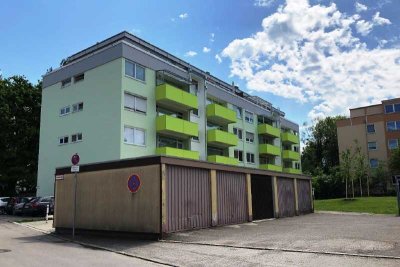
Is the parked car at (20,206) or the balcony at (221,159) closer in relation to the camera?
the parked car at (20,206)

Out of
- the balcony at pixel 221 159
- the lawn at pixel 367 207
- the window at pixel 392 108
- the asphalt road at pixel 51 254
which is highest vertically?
the window at pixel 392 108

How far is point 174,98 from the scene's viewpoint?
1431 inches

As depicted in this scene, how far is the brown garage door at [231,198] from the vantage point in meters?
20.5

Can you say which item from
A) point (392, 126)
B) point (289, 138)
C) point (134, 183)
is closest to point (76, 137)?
point (134, 183)

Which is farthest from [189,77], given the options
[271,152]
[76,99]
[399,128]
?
[399,128]

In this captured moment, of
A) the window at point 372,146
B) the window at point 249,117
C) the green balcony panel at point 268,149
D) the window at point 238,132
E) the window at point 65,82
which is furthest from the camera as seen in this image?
the window at point 372,146

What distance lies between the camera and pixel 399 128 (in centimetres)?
6838

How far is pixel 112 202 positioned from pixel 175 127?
18353mm

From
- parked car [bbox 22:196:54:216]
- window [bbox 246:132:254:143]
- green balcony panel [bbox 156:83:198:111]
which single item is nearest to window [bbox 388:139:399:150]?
window [bbox 246:132:254:143]

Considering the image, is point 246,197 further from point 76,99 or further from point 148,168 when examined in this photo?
point 76,99

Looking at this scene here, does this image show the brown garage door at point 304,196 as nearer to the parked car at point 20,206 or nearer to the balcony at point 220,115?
the balcony at point 220,115

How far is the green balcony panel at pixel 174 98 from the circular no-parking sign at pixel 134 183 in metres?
18.6

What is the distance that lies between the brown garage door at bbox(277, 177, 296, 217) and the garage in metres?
1.41

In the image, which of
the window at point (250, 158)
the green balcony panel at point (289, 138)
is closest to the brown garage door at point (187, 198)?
the window at point (250, 158)
